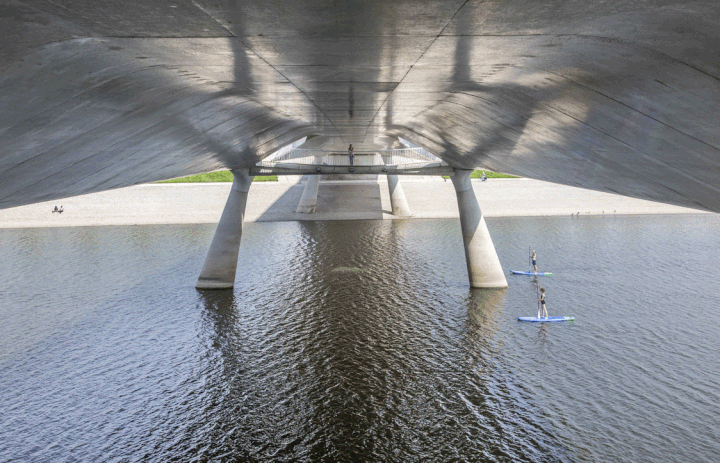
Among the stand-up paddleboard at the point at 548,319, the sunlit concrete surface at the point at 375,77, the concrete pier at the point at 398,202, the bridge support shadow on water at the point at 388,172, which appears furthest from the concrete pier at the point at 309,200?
the sunlit concrete surface at the point at 375,77

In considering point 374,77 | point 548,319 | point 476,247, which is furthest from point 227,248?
point 374,77

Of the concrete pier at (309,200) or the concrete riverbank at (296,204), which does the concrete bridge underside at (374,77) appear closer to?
the concrete riverbank at (296,204)

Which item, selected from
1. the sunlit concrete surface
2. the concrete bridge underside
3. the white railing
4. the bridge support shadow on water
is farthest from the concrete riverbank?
the sunlit concrete surface

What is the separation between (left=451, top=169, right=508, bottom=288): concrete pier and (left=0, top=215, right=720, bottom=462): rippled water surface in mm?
1167

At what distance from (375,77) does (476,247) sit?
21.3 meters

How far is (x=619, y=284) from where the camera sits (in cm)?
3114

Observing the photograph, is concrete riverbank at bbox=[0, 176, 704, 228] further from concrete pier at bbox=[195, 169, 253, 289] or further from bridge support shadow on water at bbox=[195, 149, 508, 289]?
concrete pier at bbox=[195, 169, 253, 289]

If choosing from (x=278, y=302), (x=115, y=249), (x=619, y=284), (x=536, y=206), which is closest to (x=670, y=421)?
(x=619, y=284)

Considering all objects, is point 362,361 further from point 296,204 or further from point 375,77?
point 296,204

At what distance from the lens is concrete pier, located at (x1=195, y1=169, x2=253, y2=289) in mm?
33062

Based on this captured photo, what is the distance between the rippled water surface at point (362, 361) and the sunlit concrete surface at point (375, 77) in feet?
23.2

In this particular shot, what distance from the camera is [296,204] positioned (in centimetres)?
6412

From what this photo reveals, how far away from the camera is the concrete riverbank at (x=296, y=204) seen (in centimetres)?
5741

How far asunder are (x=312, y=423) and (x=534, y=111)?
11356 mm
